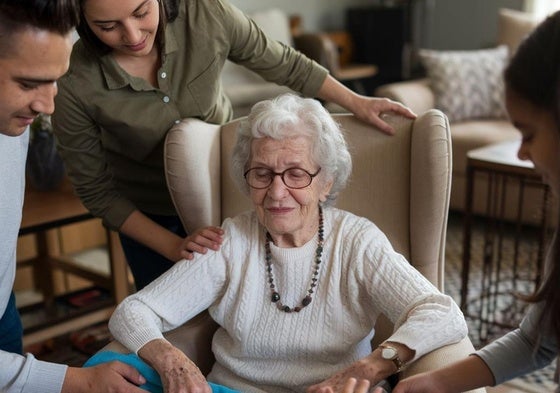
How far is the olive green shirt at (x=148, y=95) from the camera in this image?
181 centimetres

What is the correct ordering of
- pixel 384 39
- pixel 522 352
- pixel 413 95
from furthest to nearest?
pixel 384 39 → pixel 413 95 → pixel 522 352

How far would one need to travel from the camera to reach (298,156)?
64.6 inches

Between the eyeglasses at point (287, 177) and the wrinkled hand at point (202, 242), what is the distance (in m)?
A: 0.16

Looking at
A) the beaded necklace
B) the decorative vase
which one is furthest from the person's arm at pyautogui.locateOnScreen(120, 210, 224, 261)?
the decorative vase

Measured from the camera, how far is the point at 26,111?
129 cm

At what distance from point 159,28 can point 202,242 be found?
0.53 meters

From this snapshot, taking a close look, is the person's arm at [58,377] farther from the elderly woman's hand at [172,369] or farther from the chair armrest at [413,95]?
the chair armrest at [413,95]

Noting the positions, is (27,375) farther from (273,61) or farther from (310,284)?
(273,61)

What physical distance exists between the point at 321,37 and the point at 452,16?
146 cm

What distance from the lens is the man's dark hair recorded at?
1200 mm

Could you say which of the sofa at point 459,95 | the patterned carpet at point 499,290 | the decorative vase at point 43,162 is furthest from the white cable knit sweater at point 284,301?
the sofa at point 459,95

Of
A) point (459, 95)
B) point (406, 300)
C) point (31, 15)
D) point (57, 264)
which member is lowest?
point (57, 264)

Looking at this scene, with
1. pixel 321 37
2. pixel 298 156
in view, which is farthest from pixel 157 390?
pixel 321 37

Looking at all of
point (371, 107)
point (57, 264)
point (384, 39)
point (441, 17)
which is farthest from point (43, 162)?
point (441, 17)
